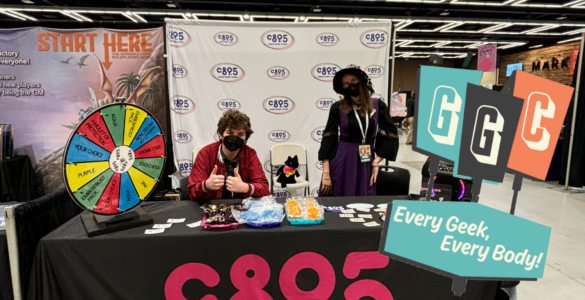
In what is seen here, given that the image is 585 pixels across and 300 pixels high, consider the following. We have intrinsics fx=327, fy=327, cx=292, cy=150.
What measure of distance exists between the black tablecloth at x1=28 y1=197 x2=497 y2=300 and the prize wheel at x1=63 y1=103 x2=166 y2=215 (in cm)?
17

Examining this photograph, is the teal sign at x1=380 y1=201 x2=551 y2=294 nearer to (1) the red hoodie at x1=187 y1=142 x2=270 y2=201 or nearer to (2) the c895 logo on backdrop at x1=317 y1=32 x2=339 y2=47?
(1) the red hoodie at x1=187 y1=142 x2=270 y2=201

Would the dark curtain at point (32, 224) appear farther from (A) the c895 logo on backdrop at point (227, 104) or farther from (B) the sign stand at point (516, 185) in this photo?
(A) the c895 logo on backdrop at point (227, 104)

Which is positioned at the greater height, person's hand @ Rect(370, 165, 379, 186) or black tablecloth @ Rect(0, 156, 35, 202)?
person's hand @ Rect(370, 165, 379, 186)

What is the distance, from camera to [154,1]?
7.41m

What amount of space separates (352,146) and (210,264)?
1.41 meters

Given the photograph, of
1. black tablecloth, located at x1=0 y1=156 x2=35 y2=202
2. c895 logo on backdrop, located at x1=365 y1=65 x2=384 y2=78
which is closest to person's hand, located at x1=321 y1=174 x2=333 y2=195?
c895 logo on backdrop, located at x1=365 y1=65 x2=384 y2=78

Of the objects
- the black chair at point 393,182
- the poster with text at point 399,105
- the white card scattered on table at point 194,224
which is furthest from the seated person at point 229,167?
the poster with text at point 399,105

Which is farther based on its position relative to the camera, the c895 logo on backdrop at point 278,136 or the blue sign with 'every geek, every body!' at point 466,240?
the c895 logo on backdrop at point 278,136

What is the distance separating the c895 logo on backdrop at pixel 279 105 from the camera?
4094 millimetres

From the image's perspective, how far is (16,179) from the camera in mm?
4078

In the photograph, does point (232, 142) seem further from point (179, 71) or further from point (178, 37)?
point (178, 37)

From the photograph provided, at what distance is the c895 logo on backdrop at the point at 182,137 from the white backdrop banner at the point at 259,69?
12mm

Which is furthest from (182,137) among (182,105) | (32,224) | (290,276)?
(290,276)

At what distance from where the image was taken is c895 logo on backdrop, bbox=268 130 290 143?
165 inches
